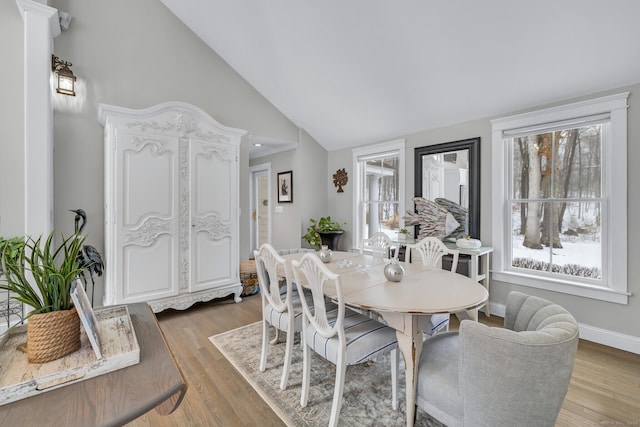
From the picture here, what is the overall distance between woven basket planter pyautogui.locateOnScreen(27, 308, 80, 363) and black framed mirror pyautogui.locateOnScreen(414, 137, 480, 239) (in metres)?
3.56

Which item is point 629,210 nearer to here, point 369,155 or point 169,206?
point 369,155

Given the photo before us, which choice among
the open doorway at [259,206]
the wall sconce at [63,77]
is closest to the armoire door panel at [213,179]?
the wall sconce at [63,77]

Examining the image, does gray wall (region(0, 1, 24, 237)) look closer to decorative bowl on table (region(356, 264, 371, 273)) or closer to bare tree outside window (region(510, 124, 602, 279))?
decorative bowl on table (region(356, 264, 371, 273))

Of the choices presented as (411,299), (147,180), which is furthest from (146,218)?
(411,299)

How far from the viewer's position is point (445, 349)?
158 centimetres

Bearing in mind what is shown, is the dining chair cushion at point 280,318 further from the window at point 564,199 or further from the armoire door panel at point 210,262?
the window at point 564,199

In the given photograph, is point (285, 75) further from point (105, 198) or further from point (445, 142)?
point (105, 198)

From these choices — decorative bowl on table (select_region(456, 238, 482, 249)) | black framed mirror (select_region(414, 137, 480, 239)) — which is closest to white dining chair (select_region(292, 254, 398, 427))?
decorative bowl on table (select_region(456, 238, 482, 249))

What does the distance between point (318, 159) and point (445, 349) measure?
13.0 ft

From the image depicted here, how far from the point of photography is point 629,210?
2.42m

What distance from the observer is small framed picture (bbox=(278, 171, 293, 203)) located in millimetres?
5070

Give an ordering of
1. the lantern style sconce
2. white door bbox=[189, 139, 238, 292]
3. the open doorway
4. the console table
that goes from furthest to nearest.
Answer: the open doorway → the lantern style sconce → white door bbox=[189, 139, 238, 292] → the console table

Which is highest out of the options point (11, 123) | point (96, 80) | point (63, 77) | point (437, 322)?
point (96, 80)

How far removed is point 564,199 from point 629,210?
0.46m
